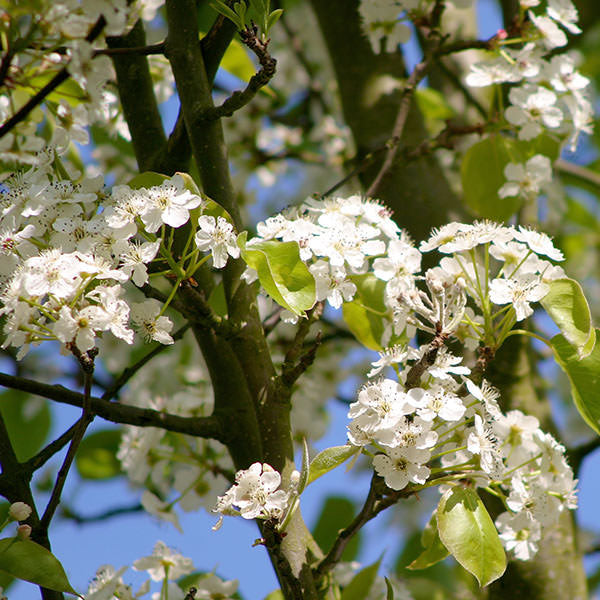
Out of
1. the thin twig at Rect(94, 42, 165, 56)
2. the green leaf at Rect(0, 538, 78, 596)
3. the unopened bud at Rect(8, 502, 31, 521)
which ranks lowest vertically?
the green leaf at Rect(0, 538, 78, 596)

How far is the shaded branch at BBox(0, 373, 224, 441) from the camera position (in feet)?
4.71

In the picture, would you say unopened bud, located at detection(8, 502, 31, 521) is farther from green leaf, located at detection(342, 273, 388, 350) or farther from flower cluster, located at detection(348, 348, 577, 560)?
green leaf, located at detection(342, 273, 388, 350)

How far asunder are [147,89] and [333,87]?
2457 millimetres

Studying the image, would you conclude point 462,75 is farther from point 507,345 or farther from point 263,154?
point 507,345

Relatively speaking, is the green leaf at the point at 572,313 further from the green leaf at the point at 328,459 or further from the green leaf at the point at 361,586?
the green leaf at the point at 361,586

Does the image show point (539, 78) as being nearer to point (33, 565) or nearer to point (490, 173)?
point (490, 173)

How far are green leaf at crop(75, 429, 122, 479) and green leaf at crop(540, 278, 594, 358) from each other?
1702mm

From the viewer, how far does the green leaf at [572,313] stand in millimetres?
1390

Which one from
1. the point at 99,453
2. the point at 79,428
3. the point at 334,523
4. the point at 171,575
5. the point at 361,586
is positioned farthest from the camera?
the point at 99,453

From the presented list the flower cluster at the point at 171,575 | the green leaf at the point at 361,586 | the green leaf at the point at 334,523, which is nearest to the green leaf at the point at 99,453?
the green leaf at the point at 334,523

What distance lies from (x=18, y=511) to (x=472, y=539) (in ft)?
2.42

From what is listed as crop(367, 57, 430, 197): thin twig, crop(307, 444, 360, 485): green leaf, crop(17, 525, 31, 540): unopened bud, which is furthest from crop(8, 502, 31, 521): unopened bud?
crop(367, 57, 430, 197): thin twig

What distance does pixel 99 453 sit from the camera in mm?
2730

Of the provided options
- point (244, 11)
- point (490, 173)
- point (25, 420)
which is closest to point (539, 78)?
point (490, 173)
